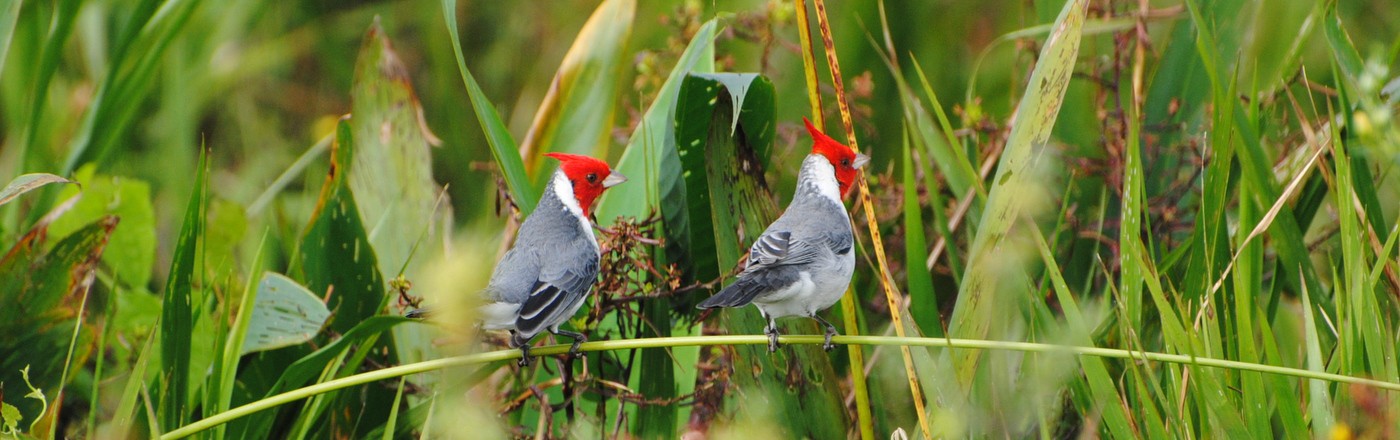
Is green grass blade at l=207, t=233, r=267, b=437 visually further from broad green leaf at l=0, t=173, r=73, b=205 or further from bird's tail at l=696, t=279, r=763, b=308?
bird's tail at l=696, t=279, r=763, b=308

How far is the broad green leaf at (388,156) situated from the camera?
2.51m

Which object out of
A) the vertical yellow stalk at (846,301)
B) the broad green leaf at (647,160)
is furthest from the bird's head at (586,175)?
the broad green leaf at (647,160)

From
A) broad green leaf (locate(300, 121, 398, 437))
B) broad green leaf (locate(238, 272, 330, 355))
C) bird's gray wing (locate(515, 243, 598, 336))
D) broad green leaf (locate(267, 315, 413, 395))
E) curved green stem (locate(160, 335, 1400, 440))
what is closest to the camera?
curved green stem (locate(160, 335, 1400, 440))

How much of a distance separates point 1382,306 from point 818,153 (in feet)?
3.31

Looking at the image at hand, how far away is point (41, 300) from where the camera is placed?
2316 millimetres

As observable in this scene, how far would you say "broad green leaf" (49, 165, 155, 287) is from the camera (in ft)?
9.07

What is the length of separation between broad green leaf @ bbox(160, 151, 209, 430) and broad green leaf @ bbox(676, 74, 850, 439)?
0.73 meters

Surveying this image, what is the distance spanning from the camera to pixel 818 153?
4.77 feet

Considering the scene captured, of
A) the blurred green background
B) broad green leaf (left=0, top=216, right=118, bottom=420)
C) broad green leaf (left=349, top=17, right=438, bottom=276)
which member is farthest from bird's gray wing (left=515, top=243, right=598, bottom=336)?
broad green leaf (left=0, top=216, right=118, bottom=420)

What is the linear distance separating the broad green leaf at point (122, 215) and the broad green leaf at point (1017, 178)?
6.52ft

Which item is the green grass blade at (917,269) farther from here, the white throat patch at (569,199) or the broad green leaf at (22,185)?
the broad green leaf at (22,185)

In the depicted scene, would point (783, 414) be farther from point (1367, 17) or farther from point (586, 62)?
point (1367, 17)

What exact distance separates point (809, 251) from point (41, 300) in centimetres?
165

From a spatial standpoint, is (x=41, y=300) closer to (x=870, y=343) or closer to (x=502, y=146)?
Answer: (x=502, y=146)
